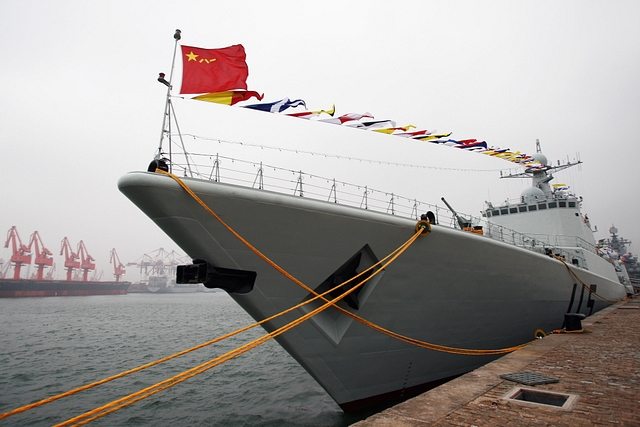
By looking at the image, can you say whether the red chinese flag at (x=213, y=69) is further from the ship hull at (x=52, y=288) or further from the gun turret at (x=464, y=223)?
the ship hull at (x=52, y=288)

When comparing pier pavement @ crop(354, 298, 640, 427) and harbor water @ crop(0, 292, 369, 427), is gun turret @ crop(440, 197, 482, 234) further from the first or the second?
harbor water @ crop(0, 292, 369, 427)

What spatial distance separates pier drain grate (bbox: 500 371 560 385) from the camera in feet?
16.4

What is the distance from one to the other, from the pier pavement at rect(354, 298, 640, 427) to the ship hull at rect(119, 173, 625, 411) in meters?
1.39

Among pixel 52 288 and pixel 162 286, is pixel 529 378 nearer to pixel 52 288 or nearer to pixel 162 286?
pixel 52 288

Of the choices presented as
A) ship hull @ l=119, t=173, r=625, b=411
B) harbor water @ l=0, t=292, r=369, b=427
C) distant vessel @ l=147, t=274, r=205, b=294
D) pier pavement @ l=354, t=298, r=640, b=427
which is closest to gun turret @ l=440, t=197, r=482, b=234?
ship hull @ l=119, t=173, r=625, b=411

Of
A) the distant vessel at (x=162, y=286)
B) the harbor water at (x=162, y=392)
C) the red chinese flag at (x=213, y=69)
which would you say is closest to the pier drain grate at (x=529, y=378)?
the harbor water at (x=162, y=392)

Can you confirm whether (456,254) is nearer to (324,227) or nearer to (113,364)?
(324,227)

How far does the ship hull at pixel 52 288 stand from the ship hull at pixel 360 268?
80080 mm

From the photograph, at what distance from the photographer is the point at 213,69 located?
5535 mm

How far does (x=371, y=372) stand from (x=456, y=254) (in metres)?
2.86

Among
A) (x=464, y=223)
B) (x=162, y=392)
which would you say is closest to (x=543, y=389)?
(x=464, y=223)

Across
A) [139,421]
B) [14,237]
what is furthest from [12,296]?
[139,421]

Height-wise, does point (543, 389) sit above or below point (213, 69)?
below

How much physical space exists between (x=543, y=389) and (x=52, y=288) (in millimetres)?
91764
